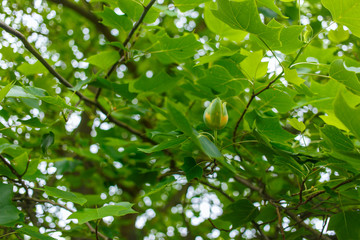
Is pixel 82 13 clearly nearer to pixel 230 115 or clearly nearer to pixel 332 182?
pixel 230 115

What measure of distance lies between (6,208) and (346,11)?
105 centimetres

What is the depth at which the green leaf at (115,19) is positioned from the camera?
3.91ft

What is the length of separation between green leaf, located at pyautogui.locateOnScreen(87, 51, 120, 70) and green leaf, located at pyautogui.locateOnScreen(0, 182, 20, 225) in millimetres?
529

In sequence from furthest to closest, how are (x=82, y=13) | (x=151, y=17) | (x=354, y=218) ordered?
(x=82, y=13) < (x=151, y=17) < (x=354, y=218)

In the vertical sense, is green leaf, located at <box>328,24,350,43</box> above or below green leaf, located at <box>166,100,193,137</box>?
above

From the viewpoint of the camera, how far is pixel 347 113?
29.0 inches

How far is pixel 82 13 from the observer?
7.90 feet

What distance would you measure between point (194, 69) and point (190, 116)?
32 cm

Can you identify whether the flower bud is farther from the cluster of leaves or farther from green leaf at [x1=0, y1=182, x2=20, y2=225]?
green leaf at [x1=0, y1=182, x2=20, y2=225]

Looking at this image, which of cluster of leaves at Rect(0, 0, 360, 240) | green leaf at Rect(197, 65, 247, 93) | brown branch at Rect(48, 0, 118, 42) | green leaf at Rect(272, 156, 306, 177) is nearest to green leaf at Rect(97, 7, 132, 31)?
cluster of leaves at Rect(0, 0, 360, 240)

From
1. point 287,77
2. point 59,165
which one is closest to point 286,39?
point 287,77

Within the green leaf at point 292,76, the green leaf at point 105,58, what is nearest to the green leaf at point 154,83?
the green leaf at point 105,58

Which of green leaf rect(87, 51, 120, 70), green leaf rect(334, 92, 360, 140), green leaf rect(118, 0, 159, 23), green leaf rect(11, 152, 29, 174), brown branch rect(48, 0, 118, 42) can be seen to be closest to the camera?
green leaf rect(334, 92, 360, 140)

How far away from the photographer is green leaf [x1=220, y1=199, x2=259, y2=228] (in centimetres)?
115
